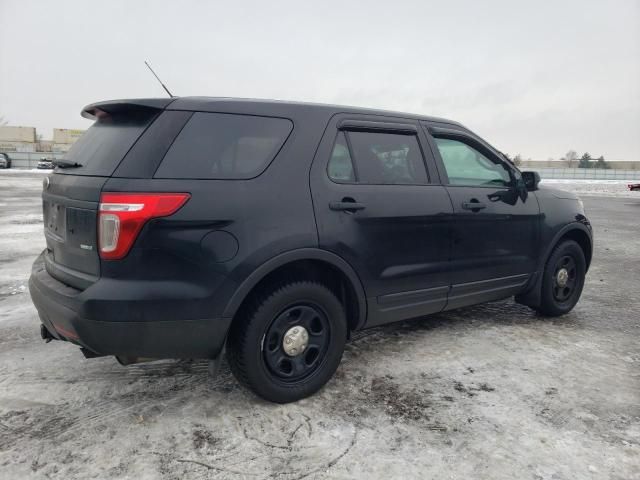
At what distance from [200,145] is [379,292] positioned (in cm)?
149

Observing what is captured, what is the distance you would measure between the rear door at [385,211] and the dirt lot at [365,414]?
56 centimetres

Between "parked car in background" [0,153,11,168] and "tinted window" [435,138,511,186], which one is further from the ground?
"tinted window" [435,138,511,186]

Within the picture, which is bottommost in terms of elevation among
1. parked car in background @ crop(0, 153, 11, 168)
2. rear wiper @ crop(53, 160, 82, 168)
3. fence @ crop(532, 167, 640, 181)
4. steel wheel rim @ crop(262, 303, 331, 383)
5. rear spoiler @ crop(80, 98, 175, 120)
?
parked car in background @ crop(0, 153, 11, 168)

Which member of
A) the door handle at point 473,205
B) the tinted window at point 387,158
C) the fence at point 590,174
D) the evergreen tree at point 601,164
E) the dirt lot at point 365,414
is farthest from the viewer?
the evergreen tree at point 601,164

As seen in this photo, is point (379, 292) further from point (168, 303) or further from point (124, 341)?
point (124, 341)

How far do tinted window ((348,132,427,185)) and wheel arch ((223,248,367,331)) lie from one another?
610mm

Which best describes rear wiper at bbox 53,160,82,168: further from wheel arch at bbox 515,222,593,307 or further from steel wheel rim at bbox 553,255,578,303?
steel wheel rim at bbox 553,255,578,303

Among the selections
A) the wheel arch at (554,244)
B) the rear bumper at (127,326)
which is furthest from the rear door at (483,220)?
the rear bumper at (127,326)

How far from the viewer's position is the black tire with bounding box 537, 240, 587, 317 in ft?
14.6

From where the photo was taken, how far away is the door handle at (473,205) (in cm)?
369

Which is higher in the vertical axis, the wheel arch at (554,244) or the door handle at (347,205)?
the door handle at (347,205)

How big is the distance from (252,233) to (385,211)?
1000 mm

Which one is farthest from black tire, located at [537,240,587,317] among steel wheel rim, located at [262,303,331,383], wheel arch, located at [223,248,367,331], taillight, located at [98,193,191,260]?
taillight, located at [98,193,191,260]

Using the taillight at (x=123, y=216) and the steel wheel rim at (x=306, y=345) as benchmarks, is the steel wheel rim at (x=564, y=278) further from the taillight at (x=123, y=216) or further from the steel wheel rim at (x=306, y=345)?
the taillight at (x=123, y=216)
